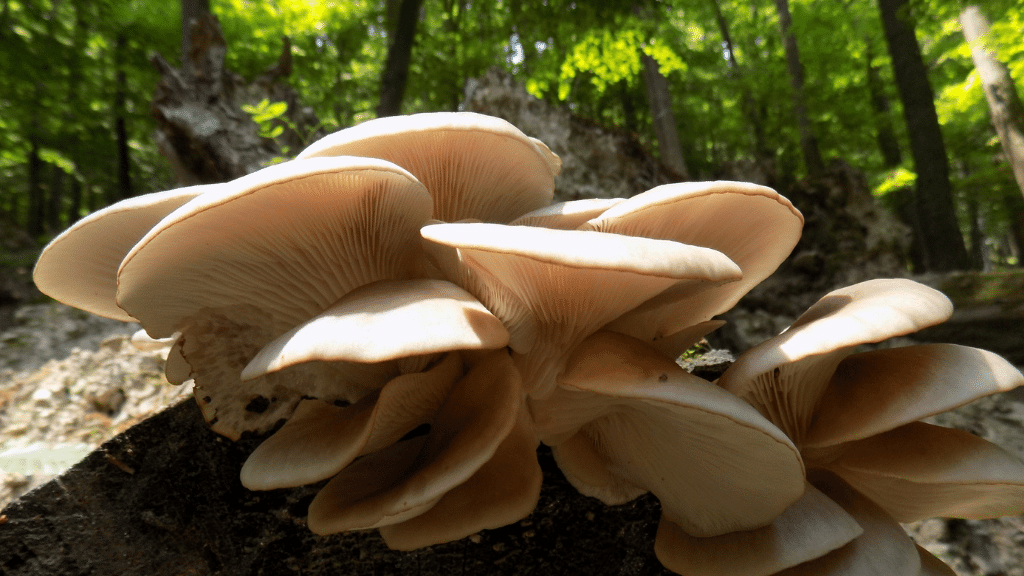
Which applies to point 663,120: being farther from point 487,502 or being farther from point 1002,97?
point 487,502

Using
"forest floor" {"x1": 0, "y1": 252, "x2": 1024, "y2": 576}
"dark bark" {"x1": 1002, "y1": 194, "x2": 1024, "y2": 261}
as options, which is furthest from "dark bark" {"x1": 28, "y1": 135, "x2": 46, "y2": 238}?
"dark bark" {"x1": 1002, "y1": 194, "x2": 1024, "y2": 261}

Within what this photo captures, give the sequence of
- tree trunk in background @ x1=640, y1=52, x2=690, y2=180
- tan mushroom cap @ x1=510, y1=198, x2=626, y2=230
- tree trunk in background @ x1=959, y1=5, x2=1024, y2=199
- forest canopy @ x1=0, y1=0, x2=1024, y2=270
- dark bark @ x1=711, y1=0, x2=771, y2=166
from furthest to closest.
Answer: dark bark @ x1=711, y1=0, x2=771, y2=166, tree trunk in background @ x1=640, y1=52, x2=690, y2=180, tree trunk in background @ x1=959, y1=5, x2=1024, y2=199, forest canopy @ x1=0, y1=0, x2=1024, y2=270, tan mushroom cap @ x1=510, y1=198, x2=626, y2=230

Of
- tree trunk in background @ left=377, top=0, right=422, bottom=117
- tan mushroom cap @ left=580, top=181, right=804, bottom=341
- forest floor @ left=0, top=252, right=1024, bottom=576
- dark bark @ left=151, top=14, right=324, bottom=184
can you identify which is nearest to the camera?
tan mushroom cap @ left=580, top=181, right=804, bottom=341

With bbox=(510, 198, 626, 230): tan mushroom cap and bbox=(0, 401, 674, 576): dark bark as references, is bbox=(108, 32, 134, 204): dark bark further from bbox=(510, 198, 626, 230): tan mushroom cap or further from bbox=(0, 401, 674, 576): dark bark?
bbox=(510, 198, 626, 230): tan mushroom cap

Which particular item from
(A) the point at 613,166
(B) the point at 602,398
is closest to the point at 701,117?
(A) the point at 613,166

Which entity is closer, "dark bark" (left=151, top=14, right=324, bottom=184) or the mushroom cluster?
the mushroom cluster

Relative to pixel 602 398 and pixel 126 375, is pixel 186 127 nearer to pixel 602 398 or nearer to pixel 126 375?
pixel 126 375
